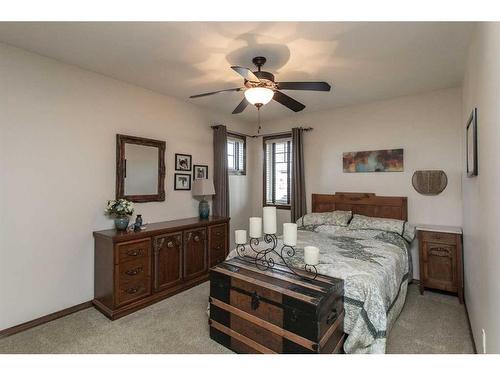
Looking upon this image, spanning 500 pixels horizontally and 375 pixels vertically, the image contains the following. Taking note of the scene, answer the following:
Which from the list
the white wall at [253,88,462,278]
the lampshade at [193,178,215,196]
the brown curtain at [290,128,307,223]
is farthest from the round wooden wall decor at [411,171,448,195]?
the lampshade at [193,178,215,196]

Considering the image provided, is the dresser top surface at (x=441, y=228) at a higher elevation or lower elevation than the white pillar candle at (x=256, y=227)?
lower

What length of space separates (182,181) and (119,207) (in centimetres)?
116

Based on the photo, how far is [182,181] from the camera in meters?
3.87

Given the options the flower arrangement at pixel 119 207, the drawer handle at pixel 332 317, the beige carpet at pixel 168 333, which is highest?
the flower arrangement at pixel 119 207

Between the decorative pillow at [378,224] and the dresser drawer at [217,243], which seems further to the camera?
the dresser drawer at [217,243]

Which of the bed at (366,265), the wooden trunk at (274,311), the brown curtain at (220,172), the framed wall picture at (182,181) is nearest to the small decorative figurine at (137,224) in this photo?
the framed wall picture at (182,181)

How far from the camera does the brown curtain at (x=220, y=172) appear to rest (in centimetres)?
423

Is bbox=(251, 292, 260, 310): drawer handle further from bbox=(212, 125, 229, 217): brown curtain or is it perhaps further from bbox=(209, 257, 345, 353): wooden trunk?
bbox=(212, 125, 229, 217): brown curtain

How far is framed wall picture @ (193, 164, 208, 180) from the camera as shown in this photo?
13.3ft

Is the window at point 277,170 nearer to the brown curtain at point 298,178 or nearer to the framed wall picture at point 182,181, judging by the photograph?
the brown curtain at point 298,178

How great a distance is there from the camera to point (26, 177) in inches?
94.1

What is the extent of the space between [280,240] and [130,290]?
68.6 inches

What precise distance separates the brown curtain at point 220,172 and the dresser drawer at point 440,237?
9.18 feet
